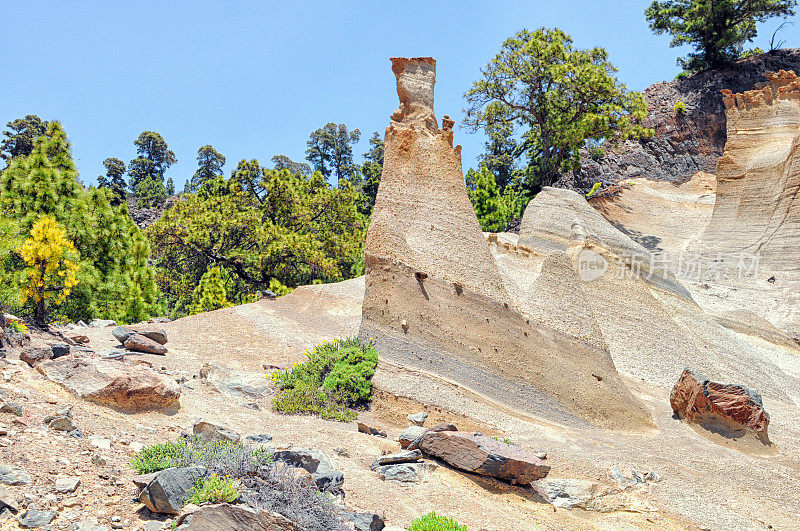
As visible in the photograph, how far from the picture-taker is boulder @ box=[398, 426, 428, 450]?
7.41 meters

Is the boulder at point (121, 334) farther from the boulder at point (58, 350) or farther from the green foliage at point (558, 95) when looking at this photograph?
the green foliage at point (558, 95)

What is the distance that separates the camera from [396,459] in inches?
271

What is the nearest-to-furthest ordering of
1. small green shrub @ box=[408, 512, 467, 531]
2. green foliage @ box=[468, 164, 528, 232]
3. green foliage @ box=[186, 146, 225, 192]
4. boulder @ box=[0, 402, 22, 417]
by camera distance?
small green shrub @ box=[408, 512, 467, 531] → boulder @ box=[0, 402, 22, 417] → green foliage @ box=[468, 164, 528, 232] → green foliage @ box=[186, 146, 225, 192]

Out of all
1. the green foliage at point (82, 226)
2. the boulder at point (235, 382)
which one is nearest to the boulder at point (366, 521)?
the boulder at point (235, 382)

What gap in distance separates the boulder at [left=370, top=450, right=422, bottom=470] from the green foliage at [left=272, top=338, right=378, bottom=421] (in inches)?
78.4

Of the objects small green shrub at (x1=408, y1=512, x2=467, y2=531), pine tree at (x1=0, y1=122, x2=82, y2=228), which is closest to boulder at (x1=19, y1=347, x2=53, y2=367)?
small green shrub at (x1=408, y1=512, x2=467, y2=531)

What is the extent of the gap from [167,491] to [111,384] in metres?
2.79

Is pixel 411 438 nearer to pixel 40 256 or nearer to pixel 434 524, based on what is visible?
pixel 434 524

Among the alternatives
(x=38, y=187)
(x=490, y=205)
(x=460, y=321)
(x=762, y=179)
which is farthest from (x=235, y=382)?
(x=762, y=179)

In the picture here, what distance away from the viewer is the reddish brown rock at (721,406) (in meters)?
10.2

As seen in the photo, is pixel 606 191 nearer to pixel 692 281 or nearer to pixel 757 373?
pixel 692 281

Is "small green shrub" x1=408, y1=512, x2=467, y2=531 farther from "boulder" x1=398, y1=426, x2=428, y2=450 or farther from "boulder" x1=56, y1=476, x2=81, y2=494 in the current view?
"boulder" x1=56, y1=476, x2=81, y2=494

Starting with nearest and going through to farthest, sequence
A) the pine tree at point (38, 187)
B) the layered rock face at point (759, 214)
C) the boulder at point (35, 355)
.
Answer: the boulder at point (35, 355)
the pine tree at point (38, 187)
the layered rock face at point (759, 214)

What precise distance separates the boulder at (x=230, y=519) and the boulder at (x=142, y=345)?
6.91 m
